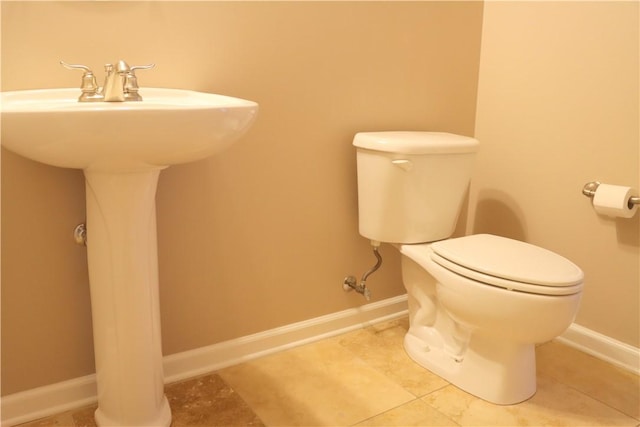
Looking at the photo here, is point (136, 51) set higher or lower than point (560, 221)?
higher

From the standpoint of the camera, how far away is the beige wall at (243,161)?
1.31 meters

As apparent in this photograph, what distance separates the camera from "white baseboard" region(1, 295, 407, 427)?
1386 mm

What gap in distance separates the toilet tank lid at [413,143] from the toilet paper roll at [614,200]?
41cm

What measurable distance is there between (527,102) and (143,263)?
145 centimetres

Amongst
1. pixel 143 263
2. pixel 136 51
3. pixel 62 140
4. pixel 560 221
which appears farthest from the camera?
pixel 560 221

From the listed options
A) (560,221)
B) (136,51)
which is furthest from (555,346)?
(136,51)

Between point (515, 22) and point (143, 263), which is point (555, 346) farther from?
point (143, 263)

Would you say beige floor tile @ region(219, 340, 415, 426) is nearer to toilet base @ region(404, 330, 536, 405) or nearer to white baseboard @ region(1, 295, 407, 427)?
white baseboard @ region(1, 295, 407, 427)

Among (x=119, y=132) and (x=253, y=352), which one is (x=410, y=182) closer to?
(x=253, y=352)

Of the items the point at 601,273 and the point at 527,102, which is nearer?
the point at 601,273

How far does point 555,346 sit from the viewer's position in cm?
186

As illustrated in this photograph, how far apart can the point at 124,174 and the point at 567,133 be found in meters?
1.44

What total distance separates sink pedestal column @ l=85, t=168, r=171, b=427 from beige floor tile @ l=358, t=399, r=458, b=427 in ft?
1.87

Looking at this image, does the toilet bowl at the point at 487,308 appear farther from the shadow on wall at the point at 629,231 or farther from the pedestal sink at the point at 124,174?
the pedestal sink at the point at 124,174
